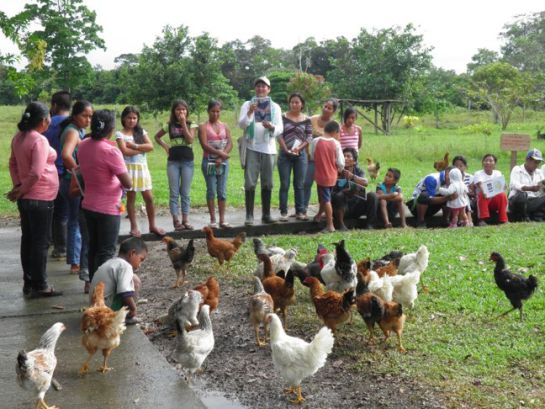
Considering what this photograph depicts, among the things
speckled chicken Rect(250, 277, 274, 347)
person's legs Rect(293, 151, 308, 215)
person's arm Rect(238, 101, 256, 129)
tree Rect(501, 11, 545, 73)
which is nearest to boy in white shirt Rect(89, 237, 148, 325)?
speckled chicken Rect(250, 277, 274, 347)

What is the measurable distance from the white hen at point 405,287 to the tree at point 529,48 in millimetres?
48215

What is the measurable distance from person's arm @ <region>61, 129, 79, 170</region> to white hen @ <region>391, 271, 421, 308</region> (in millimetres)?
3710

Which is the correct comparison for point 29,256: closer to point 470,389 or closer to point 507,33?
point 470,389

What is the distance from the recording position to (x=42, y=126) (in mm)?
6953

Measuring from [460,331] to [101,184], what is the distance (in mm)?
3795

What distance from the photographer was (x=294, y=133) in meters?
11.4

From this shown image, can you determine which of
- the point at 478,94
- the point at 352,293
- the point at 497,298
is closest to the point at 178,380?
the point at 352,293

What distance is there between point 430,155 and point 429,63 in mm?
15187

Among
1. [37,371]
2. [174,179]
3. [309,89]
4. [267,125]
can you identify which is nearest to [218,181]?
[174,179]

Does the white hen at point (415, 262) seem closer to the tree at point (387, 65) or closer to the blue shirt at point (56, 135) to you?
the blue shirt at point (56, 135)

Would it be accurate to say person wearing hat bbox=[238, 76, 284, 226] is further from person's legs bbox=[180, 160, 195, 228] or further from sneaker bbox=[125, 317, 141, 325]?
sneaker bbox=[125, 317, 141, 325]

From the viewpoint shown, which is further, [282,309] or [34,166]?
[282,309]

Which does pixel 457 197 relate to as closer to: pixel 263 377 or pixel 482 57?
pixel 263 377

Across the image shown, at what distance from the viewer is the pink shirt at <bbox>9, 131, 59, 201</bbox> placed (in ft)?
22.3
